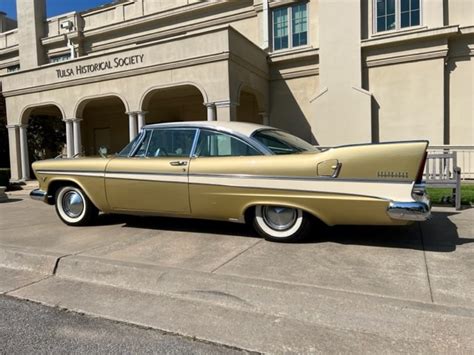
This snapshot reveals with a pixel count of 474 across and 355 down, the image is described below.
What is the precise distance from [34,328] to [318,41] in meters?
13.5

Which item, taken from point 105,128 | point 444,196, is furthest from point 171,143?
point 105,128

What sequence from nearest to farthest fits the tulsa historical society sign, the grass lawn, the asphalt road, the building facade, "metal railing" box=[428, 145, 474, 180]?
the asphalt road < the grass lawn < the building facade < "metal railing" box=[428, 145, 474, 180] < the tulsa historical society sign

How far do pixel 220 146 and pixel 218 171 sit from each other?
15.6 inches

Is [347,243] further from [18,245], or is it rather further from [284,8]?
[284,8]

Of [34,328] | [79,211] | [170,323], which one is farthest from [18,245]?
[170,323]

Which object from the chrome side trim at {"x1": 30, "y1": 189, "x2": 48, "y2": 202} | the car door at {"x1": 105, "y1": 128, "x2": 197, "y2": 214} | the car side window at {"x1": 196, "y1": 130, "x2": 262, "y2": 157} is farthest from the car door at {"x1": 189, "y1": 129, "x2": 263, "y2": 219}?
the chrome side trim at {"x1": 30, "y1": 189, "x2": 48, "y2": 202}

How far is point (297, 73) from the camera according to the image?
14.7 m

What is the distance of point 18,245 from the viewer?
17.0 ft

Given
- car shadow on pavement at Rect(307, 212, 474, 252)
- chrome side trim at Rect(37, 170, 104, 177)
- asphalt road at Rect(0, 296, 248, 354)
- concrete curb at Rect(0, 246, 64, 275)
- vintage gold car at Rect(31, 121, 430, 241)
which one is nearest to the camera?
asphalt road at Rect(0, 296, 248, 354)

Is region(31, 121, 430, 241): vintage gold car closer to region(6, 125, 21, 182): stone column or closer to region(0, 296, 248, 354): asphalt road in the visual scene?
region(0, 296, 248, 354): asphalt road

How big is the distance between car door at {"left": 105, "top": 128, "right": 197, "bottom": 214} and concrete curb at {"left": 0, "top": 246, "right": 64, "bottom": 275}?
1296mm

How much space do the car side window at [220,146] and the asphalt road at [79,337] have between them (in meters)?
2.60

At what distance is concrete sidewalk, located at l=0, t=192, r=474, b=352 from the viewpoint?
9.32 feet

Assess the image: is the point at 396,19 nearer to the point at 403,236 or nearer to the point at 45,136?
the point at 403,236
